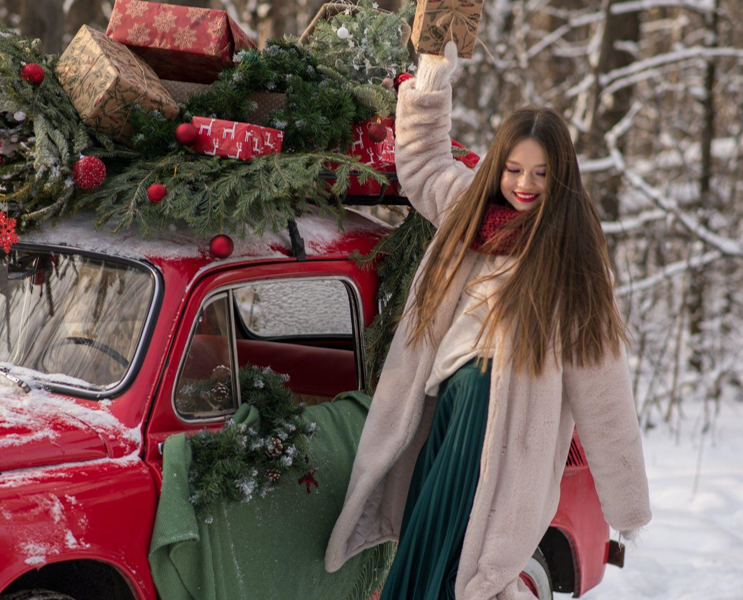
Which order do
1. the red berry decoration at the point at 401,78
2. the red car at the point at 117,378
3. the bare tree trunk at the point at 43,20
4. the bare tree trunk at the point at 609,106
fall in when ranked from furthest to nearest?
the bare tree trunk at the point at 609,106
the bare tree trunk at the point at 43,20
the red berry decoration at the point at 401,78
the red car at the point at 117,378

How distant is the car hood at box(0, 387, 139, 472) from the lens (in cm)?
227

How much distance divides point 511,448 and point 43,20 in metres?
6.63

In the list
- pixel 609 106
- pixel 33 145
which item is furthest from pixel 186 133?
pixel 609 106

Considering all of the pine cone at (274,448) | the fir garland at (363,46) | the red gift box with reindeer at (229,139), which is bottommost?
the pine cone at (274,448)

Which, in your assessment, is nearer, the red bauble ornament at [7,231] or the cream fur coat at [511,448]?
the cream fur coat at [511,448]

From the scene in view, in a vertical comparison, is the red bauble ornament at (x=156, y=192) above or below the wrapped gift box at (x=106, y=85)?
below

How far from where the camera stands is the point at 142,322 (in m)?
2.64

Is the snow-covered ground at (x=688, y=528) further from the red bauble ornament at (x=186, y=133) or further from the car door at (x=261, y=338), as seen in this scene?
the red bauble ornament at (x=186, y=133)

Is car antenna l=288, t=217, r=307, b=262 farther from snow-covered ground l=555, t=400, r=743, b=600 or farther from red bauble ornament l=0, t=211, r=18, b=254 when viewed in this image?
snow-covered ground l=555, t=400, r=743, b=600

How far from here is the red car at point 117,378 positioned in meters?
2.22

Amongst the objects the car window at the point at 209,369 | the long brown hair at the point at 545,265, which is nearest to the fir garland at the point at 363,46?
the long brown hair at the point at 545,265

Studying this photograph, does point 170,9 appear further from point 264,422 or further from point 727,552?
point 727,552

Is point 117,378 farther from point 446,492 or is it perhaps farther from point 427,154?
point 427,154

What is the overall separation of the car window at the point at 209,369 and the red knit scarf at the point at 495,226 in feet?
2.75
